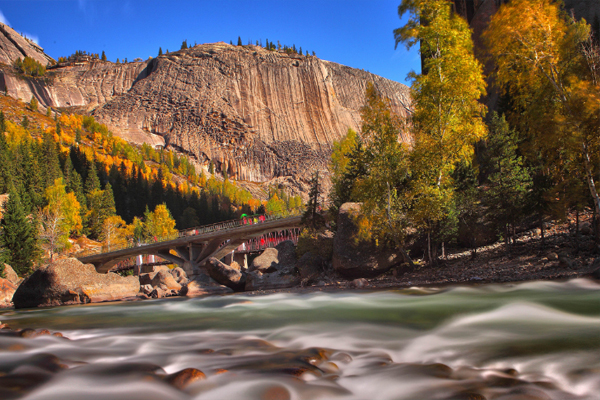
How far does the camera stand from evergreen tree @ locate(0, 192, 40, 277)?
3972 cm

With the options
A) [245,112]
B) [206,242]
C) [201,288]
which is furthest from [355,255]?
[245,112]

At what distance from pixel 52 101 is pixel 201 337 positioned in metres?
205

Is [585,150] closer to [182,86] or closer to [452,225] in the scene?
[452,225]

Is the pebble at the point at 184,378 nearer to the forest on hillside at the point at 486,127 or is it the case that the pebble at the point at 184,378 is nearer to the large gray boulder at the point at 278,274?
the forest on hillside at the point at 486,127

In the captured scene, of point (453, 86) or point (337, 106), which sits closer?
point (453, 86)

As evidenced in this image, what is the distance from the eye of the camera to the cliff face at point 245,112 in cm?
15025

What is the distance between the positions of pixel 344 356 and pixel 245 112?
502ft

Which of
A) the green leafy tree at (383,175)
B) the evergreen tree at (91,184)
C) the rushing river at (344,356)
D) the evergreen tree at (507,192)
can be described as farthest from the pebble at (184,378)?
the evergreen tree at (91,184)

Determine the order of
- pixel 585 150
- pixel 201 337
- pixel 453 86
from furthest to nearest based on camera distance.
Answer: pixel 453 86
pixel 585 150
pixel 201 337

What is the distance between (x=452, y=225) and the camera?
17891 mm

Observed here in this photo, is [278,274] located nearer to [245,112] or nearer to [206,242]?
[206,242]

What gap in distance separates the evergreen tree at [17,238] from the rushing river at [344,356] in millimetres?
41196

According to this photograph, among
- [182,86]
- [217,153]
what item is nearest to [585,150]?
[217,153]

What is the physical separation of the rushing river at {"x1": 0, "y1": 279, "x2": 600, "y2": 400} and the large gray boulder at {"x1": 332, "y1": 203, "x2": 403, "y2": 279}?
10.7 metres
